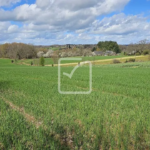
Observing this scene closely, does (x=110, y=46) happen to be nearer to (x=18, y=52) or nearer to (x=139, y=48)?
(x=139, y=48)

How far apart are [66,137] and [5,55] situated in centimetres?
11138

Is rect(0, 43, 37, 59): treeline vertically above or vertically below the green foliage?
below

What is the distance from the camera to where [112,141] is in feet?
16.9

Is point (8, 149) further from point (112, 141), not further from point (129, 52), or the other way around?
point (129, 52)

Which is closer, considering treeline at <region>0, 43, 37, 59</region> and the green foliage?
treeline at <region>0, 43, 37, 59</region>

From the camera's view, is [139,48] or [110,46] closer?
[139,48]

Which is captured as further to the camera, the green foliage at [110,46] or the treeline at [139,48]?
the green foliage at [110,46]

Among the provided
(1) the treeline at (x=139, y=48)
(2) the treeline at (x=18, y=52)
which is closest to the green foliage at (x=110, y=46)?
(1) the treeline at (x=139, y=48)

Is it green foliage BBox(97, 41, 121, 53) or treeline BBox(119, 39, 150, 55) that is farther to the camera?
green foliage BBox(97, 41, 121, 53)

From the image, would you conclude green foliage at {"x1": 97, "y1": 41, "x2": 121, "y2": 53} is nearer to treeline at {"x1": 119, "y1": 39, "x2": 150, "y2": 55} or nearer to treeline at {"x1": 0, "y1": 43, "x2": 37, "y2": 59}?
treeline at {"x1": 119, "y1": 39, "x2": 150, "y2": 55}

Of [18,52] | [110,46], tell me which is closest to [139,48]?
[110,46]

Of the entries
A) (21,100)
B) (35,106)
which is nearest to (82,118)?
(35,106)

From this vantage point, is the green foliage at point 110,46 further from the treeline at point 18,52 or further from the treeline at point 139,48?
the treeline at point 18,52

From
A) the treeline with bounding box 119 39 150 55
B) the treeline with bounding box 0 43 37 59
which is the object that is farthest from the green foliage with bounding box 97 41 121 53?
the treeline with bounding box 0 43 37 59
